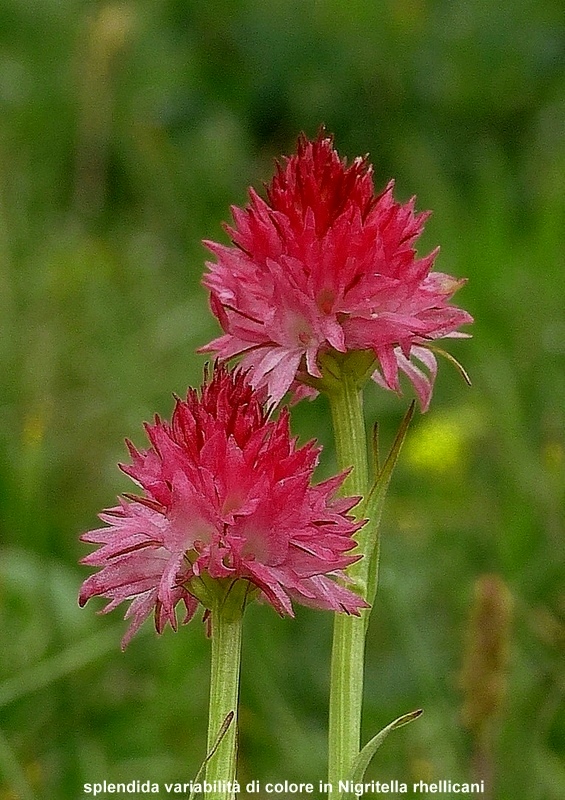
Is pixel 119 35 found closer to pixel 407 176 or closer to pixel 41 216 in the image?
pixel 41 216

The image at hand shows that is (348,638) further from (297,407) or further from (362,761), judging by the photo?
(297,407)

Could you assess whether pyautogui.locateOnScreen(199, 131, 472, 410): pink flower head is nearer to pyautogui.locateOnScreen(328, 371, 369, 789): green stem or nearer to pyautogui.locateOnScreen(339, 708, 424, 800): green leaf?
pyautogui.locateOnScreen(328, 371, 369, 789): green stem

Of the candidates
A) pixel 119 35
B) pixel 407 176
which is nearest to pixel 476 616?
pixel 119 35

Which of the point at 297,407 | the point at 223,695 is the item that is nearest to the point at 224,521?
the point at 223,695

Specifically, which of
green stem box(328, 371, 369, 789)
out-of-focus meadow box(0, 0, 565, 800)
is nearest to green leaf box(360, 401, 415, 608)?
green stem box(328, 371, 369, 789)

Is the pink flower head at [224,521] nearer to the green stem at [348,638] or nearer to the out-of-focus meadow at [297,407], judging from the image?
the green stem at [348,638]

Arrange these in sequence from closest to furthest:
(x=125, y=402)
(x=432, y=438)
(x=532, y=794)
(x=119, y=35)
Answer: (x=532, y=794) < (x=432, y=438) < (x=125, y=402) < (x=119, y=35)
